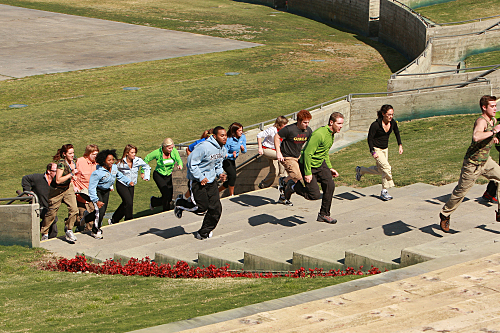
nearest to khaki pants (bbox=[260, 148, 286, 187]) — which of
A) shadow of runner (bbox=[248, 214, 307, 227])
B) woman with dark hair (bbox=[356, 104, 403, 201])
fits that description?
shadow of runner (bbox=[248, 214, 307, 227])

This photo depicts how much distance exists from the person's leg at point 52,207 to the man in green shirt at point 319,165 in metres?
4.59

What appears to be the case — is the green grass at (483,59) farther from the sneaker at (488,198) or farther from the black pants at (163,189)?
the black pants at (163,189)

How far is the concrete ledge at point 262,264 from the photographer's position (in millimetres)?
7999

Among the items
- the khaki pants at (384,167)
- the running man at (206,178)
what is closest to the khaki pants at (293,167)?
the running man at (206,178)

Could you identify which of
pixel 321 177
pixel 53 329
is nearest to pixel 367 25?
pixel 321 177

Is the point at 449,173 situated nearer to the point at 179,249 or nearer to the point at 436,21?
the point at 179,249

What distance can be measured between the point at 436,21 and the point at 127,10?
26156 millimetres

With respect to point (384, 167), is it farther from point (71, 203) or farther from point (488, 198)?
point (71, 203)

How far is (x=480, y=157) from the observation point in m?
8.50

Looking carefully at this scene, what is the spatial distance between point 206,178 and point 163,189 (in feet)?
11.6

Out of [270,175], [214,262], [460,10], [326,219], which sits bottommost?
[270,175]

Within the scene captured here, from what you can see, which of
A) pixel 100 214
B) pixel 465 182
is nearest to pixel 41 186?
pixel 100 214

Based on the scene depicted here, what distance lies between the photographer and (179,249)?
9.68 m

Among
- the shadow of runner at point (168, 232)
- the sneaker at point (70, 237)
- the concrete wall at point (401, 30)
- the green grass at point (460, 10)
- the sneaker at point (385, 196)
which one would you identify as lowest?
the sneaker at point (70, 237)
